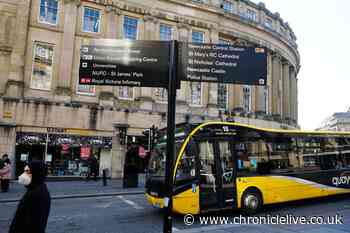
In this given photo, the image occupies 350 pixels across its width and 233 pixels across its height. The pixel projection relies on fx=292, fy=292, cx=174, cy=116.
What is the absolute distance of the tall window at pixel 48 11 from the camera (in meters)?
20.7

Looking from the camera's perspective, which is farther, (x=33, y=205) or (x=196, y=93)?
(x=196, y=93)

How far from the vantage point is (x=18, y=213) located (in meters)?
3.47

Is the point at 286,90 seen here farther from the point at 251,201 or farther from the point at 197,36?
the point at 251,201

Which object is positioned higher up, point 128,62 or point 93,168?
point 128,62

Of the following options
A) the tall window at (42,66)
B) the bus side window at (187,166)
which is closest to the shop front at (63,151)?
the tall window at (42,66)

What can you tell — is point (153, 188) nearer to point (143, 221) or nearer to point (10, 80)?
point (143, 221)

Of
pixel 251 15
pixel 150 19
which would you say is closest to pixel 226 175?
pixel 150 19

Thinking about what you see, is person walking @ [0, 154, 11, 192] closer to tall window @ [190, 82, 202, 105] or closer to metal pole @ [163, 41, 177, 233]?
metal pole @ [163, 41, 177, 233]

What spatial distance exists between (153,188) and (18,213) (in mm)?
5683

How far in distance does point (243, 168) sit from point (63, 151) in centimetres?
1414

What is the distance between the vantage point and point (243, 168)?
31.6 ft

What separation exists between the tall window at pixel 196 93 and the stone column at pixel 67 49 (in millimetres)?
10174

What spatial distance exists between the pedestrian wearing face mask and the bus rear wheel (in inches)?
280

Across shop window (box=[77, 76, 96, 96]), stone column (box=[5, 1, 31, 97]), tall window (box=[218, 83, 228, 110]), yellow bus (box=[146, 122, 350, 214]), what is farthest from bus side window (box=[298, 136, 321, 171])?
stone column (box=[5, 1, 31, 97])
